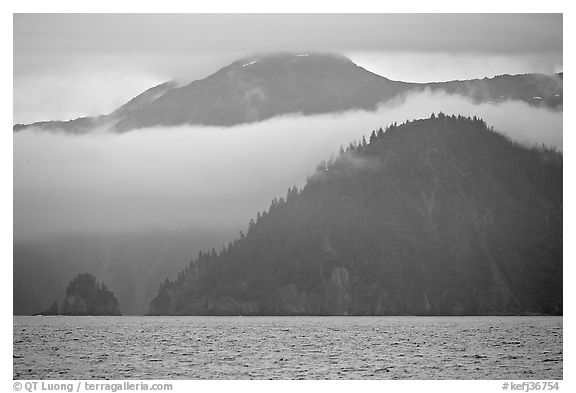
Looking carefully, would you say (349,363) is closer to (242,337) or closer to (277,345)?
(277,345)

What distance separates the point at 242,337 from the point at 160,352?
104 feet

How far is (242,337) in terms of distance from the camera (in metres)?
134
